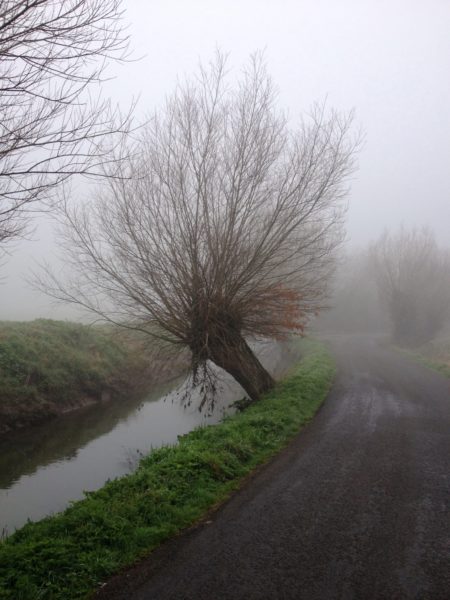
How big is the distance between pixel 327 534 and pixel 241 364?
308 inches

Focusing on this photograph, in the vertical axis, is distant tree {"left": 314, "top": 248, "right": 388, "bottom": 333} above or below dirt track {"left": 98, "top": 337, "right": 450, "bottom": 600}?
above

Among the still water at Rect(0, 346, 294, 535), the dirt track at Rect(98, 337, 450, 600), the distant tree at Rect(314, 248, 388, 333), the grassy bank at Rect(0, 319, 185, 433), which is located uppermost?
the distant tree at Rect(314, 248, 388, 333)

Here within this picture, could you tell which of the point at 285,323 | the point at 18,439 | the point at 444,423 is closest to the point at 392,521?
the point at 444,423

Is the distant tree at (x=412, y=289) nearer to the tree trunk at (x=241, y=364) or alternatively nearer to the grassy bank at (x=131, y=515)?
the tree trunk at (x=241, y=364)

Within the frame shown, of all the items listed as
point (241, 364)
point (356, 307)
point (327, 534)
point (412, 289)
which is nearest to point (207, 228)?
point (241, 364)

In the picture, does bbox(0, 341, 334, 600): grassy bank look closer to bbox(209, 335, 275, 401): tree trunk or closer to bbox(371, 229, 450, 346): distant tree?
bbox(209, 335, 275, 401): tree trunk

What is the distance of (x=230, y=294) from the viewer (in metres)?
12.4

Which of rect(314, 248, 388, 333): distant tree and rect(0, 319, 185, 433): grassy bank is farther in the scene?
rect(314, 248, 388, 333): distant tree

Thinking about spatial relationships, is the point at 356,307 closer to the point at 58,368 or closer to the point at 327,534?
the point at 58,368

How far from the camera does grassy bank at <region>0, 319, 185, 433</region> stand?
13.7 metres

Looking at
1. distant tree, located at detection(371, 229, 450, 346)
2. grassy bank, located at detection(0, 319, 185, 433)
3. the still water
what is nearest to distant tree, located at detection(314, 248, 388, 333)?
distant tree, located at detection(371, 229, 450, 346)

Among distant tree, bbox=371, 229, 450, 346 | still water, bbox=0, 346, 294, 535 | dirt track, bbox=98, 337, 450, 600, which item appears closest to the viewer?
dirt track, bbox=98, 337, 450, 600

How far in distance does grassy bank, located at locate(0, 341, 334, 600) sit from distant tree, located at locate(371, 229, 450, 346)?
105 ft

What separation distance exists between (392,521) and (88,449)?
7966 mm
